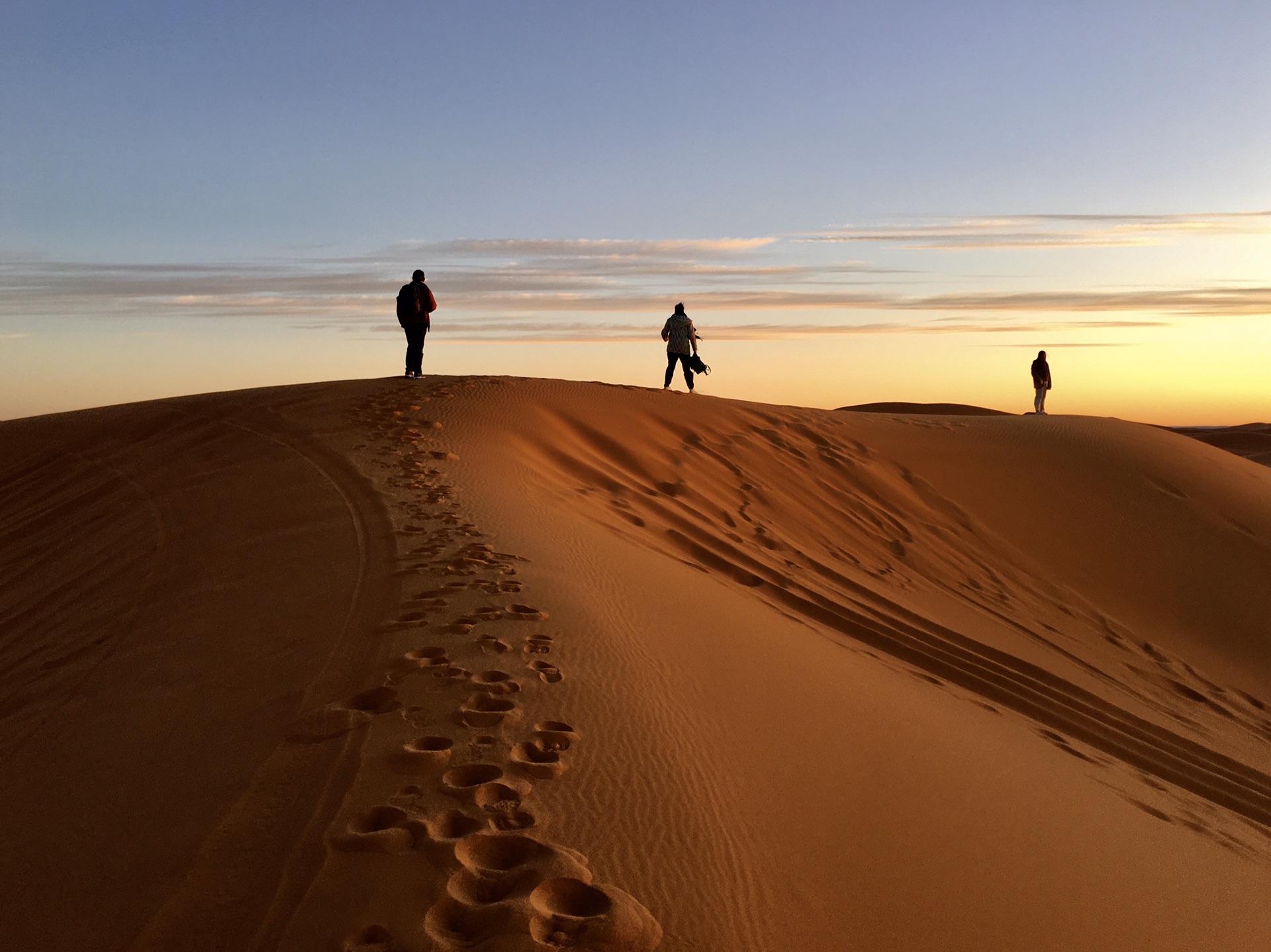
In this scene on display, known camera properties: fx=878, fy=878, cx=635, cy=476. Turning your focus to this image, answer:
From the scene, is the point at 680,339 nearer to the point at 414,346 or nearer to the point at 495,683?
the point at 414,346

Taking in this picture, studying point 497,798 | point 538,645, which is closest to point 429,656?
point 538,645

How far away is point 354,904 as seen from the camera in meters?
2.27

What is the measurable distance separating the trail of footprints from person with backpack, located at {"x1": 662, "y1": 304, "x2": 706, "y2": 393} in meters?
9.15

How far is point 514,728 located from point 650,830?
28.8 inches

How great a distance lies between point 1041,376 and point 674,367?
8.21m

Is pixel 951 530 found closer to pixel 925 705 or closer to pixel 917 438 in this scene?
pixel 917 438

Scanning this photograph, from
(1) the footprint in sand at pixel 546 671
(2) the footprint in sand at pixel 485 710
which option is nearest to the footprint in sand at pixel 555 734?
(2) the footprint in sand at pixel 485 710

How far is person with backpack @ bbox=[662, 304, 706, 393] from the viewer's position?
44.8 feet

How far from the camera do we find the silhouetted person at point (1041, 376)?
17.3m

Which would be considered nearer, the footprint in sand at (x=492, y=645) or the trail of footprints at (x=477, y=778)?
the trail of footprints at (x=477, y=778)

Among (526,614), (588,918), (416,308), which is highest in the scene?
(416,308)

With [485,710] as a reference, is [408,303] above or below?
above

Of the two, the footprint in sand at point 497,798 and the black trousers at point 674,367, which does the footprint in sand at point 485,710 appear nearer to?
the footprint in sand at point 497,798

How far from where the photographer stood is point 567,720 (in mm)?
3385
